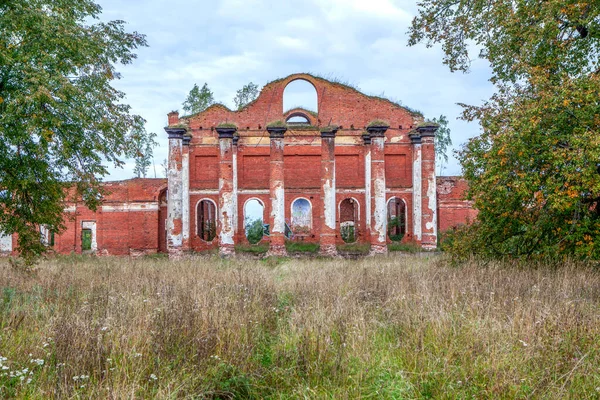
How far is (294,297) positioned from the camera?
787 centimetres

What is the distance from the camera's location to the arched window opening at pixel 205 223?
30.9m

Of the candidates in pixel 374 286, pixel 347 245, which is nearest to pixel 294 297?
pixel 374 286

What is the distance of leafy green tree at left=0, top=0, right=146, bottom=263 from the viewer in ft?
25.0

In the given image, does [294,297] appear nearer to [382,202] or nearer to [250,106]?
[382,202]

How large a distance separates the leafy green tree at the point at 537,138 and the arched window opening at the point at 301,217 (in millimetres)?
20002

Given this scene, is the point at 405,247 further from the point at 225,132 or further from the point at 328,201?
the point at 225,132

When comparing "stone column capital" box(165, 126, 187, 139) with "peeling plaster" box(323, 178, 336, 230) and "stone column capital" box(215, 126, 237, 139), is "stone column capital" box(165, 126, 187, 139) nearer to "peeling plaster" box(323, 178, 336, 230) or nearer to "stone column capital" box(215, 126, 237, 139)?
"stone column capital" box(215, 126, 237, 139)

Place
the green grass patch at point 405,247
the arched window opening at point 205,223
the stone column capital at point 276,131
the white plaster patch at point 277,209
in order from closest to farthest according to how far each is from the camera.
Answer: the stone column capital at point 276,131 < the white plaster patch at point 277,209 < the green grass patch at point 405,247 < the arched window opening at point 205,223

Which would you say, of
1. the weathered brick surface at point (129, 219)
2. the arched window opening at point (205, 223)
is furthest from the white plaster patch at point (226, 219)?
the weathered brick surface at point (129, 219)

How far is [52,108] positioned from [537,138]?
8537mm

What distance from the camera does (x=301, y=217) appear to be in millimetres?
32250

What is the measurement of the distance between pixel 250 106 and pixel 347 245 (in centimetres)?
1023

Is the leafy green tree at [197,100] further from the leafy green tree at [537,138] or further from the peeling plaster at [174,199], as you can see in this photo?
the leafy green tree at [537,138]

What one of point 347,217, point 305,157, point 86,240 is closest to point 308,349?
point 305,157
